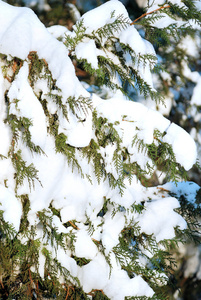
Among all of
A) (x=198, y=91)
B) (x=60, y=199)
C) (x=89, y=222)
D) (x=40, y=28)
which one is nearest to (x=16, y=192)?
(x=60, y=199)

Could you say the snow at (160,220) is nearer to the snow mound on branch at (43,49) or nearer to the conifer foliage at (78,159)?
the conifer foliage at (78,159)

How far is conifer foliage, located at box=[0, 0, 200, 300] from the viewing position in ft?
3.86

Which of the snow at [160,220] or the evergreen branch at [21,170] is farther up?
the evergreen branch at [21,170]

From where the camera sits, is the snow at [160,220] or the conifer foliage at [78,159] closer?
the conifer foliage at [78,159]

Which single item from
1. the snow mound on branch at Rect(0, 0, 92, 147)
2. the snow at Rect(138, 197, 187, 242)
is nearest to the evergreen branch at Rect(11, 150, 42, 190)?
the snow mound on branch at Rect(0, 0, 92, 147)

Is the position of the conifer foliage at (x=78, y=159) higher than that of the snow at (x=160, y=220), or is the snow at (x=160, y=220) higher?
the conifer foliage at (x=78, y=159)

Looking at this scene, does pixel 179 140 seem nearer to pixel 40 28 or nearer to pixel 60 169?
pixel 60 169

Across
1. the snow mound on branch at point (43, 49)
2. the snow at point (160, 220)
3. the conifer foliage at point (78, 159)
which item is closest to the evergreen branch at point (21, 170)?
the conifer foliage at point (78, 159)

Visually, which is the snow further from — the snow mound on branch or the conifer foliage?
the snow mound on branch

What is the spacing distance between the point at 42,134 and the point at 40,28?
0.43m

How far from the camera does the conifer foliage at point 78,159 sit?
1177 mm

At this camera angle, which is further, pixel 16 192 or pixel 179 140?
pixel 179 140

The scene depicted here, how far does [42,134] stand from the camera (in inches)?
45.4

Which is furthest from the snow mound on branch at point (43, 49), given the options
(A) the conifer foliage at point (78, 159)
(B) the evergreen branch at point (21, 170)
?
(B) the evergreen branch at point (21, 170)
